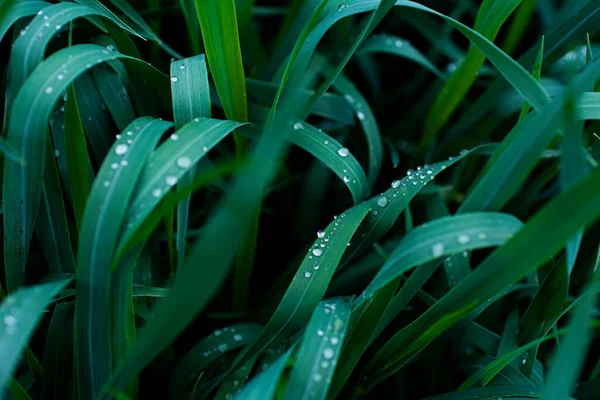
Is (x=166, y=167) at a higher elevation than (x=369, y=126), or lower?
lower

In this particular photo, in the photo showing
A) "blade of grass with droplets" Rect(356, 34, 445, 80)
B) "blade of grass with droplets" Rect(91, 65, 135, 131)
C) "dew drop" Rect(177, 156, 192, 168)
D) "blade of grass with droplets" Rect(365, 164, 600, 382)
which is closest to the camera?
"blade of grass with droplets" Rect(365, 164, 600, 382)

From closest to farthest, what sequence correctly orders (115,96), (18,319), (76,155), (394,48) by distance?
(18,319)
(76,155)
(115,96)
(394,48)

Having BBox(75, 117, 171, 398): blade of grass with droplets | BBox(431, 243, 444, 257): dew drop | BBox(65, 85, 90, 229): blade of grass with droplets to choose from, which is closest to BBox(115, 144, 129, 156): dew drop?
BBox(75, 117, 171, 398): blade of grass with droplets

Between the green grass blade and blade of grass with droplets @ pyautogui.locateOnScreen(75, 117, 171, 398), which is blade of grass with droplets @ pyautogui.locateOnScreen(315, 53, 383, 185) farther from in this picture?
blade of grass with droplets @ pyautogui.locateOnScreen(75, 117, 171, 398)

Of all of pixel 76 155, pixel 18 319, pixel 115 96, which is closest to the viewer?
pixel 18 319

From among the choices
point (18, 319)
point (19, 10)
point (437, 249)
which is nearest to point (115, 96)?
point (19, 10)

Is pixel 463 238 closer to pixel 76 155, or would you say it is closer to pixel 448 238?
pixel 448 238

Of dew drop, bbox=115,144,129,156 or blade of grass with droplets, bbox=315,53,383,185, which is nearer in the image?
dew drop, bbox=115,144,129,156
